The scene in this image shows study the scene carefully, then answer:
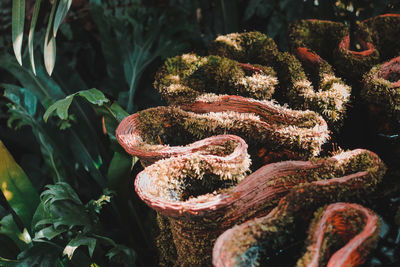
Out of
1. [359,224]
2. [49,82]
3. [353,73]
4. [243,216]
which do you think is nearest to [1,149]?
[49,82]

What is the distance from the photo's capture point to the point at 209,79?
1333 millimetres

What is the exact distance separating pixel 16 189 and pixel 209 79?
0.92 meters

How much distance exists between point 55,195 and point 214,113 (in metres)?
0.66

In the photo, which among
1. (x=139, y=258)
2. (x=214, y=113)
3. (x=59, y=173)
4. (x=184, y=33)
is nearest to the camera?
(x=214, y=113)

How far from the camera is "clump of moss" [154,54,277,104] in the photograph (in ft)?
4.00

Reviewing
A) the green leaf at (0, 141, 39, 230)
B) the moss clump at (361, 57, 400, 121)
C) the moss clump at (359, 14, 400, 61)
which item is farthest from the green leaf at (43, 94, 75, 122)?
the moss clump at (359, 14, 400, 61)

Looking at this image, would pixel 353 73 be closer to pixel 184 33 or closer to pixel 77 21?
pixel 184 33

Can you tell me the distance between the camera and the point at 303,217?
81cm

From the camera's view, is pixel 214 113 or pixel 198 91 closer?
pixel 214 113

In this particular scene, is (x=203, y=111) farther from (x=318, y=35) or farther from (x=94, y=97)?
(x=318, y=35)

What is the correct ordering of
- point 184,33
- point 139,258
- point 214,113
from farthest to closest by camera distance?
point 184,33, point 139,258, point 214,113

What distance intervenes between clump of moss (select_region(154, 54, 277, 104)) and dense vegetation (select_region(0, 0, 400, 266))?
26 centimetres

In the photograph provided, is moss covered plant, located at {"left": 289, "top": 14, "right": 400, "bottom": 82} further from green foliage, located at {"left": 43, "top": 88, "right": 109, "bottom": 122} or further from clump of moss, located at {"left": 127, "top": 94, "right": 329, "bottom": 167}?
green foliage, located at {"left": 43, "top": 88, "right": 109, "bottom": 122}

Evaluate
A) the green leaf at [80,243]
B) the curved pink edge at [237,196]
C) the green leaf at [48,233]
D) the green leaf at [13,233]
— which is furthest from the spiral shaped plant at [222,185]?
the green leaf at [13,233]
